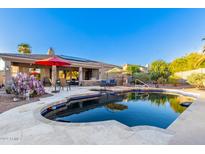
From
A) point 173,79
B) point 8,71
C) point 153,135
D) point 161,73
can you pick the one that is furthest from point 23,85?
point 173,79

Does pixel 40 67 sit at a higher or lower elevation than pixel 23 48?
lower

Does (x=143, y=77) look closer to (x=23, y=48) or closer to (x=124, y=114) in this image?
(x=124, y=114)

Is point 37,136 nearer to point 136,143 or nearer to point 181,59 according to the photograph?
point 136,143

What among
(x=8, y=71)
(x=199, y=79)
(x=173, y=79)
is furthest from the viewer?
(x=173, y=79)

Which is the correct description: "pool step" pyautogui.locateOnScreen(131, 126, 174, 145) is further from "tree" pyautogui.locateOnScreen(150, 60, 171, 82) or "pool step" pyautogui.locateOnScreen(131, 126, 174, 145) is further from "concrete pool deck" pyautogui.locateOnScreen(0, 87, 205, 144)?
"tree" pyautogui.locateOnScreen(150, 60, 171, 82)

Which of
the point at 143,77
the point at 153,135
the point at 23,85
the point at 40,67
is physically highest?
the point at 40,67

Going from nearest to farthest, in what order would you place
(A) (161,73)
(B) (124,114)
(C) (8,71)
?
(B) (124,114), (C) (8,71), (A) (161,73)

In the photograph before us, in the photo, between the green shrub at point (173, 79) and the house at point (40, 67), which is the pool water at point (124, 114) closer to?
the house at point (40, 67)

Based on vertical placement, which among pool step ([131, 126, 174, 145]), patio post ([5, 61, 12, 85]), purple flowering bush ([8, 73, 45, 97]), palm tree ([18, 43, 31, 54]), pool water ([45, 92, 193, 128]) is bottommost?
pool water ([45, 92, 193, 128])

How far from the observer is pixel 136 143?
230cm

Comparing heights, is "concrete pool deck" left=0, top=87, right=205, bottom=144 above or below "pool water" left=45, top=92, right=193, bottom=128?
above

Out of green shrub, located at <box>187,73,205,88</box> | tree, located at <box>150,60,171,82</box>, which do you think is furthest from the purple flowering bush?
tree, located at <box>150,60,171,82</box>
